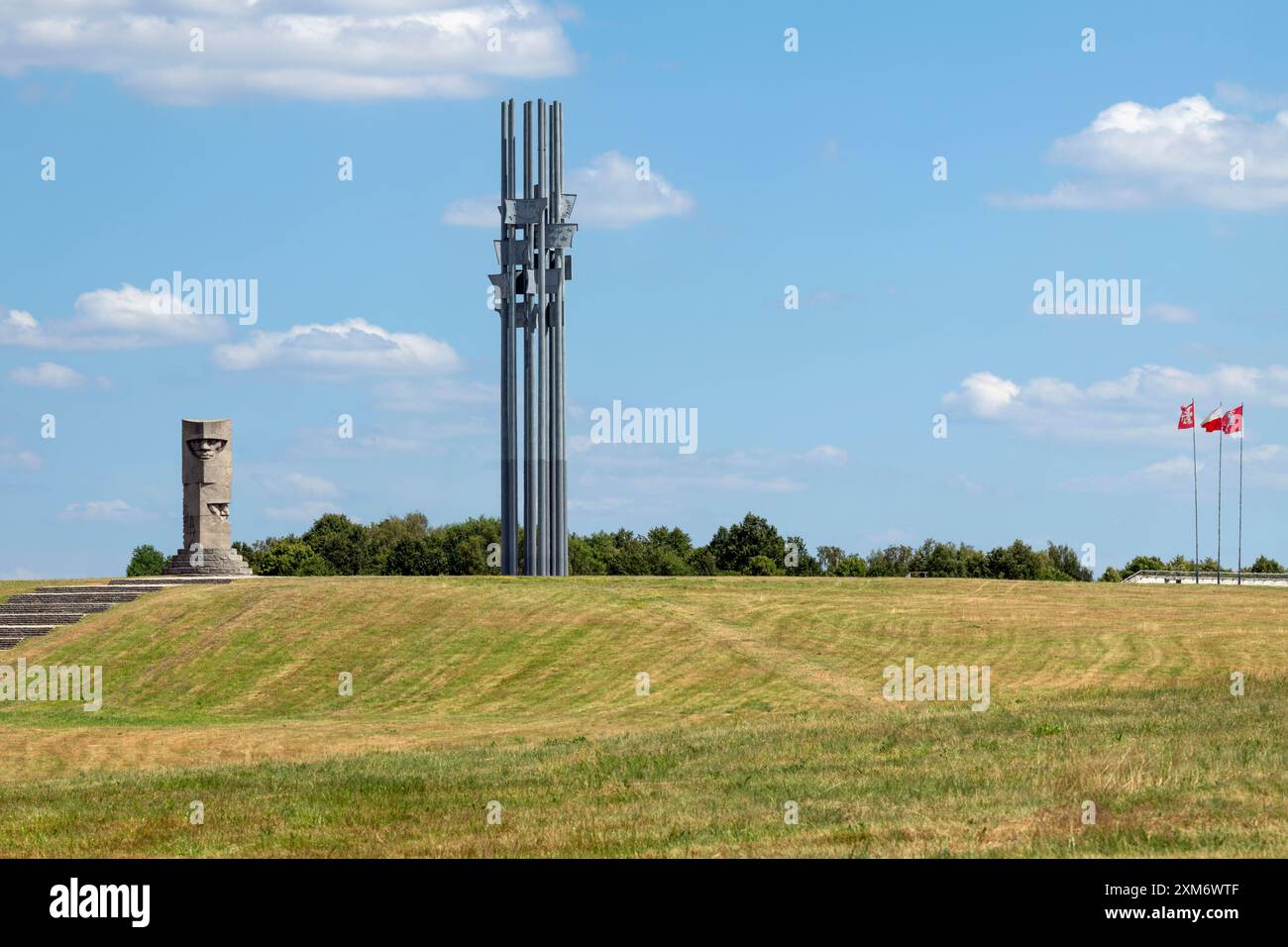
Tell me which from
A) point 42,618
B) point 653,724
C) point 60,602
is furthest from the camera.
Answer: point 60,602

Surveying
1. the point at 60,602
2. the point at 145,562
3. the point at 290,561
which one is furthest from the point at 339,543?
the point at 60,602

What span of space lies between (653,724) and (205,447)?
33.9m

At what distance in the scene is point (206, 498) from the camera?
64.3m

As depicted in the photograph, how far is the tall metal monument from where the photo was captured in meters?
71.8

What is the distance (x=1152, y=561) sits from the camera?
11219 cm

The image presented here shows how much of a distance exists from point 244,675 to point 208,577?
17341 mm

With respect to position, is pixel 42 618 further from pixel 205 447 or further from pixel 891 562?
pixel 891 562

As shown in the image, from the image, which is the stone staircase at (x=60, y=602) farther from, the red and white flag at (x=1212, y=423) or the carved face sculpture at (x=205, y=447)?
the red and white flag at (x=1212, y=423)

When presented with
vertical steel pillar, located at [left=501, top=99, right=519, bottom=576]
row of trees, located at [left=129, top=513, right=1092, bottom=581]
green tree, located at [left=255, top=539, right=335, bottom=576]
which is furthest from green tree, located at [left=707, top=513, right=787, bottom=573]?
vertical steel pillar, located at [left=501, top=99, right=519, bottom=576]

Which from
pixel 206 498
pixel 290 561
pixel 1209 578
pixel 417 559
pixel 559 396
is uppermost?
pixel 559 396

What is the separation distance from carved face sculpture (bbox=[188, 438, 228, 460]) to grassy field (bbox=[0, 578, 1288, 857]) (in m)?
6.86

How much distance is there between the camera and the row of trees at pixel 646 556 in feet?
357

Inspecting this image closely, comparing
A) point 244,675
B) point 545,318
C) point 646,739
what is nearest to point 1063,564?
point 545,318

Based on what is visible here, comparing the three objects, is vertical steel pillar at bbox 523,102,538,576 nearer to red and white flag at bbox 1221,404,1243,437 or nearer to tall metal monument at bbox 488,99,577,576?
tall metal monument at bbox 488,99,577,576
